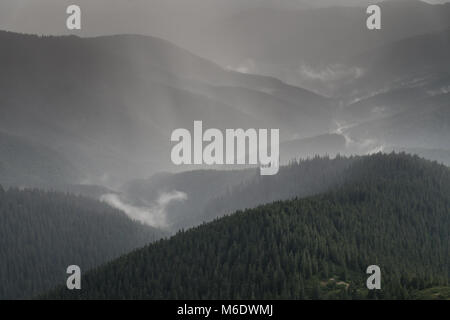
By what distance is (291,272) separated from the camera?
176125 mm
